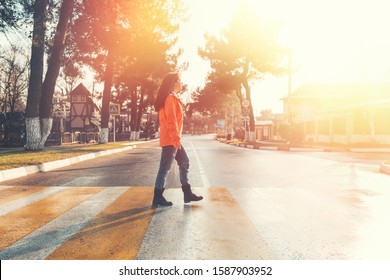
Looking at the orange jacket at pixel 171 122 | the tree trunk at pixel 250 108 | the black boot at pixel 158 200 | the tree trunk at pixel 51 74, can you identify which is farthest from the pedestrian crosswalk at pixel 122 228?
the tree trunk at pixel 250 108

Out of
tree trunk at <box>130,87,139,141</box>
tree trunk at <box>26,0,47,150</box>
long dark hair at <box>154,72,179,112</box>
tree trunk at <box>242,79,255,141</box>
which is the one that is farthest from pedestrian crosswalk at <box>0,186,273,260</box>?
tree trunk at <box>130,87,139,141</box>

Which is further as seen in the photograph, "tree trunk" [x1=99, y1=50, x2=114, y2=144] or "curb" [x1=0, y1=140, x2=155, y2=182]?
"tree trunk" [x1=99, y1=50, x2=114, y2=144]

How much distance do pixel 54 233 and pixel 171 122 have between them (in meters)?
2.26

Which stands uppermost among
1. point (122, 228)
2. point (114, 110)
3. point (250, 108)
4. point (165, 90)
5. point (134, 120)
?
point (250, 108)

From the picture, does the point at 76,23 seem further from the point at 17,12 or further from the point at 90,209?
the point at 90,209

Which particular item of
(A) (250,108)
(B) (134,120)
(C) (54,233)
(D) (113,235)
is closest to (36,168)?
(C) (54,233)

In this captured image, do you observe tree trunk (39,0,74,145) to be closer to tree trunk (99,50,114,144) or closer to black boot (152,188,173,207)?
tree trunk (99,50,114,144)

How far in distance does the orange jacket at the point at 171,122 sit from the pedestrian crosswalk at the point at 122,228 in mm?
957

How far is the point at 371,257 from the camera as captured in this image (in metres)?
3.46

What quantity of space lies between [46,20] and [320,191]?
1504cm

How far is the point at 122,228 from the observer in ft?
14.8

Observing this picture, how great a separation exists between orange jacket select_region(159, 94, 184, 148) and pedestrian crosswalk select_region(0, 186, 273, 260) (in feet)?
3.14

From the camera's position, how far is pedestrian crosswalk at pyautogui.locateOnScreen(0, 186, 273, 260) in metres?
3.55

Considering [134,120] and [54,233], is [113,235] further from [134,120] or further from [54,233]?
[134,120]
